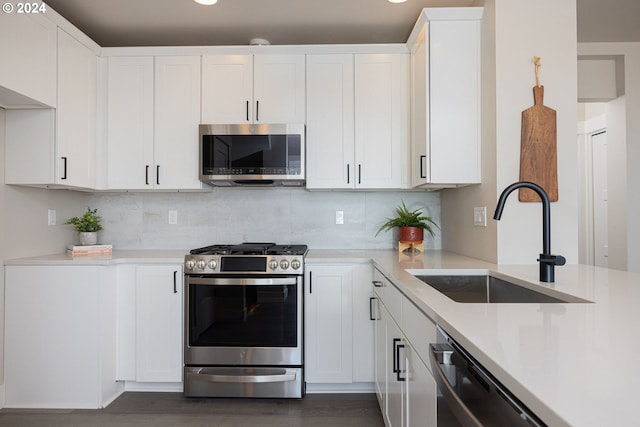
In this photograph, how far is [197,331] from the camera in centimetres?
245

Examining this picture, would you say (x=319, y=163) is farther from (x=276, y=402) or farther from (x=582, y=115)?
(x=582, y=115)

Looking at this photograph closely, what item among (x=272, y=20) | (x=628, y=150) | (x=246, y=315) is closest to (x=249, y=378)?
(x=246, y=315)

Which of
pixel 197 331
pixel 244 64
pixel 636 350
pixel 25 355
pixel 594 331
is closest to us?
pixel 636 350

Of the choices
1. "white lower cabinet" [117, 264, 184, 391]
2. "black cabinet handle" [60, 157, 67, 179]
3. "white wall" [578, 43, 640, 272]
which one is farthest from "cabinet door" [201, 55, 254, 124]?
"white wall" [578, 43, 640, 272]

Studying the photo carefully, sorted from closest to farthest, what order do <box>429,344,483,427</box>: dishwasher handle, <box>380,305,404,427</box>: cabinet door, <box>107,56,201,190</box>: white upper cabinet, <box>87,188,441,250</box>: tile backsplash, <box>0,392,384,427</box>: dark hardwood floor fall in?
<box>429,344,483,427</box>: dishwasher handle
<box>380,305,404,427</box>: cabinet door
<box>0,392,384,427</box>: dark hardwood floor
<box>107,56,201,190</box>: white upper cabinet
<box>87,188,441,250</box>: tile backsplash

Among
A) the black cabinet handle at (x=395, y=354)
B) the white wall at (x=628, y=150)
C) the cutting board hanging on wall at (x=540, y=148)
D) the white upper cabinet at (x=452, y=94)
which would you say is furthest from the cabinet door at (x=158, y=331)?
the white wall at (x=628, y=150)

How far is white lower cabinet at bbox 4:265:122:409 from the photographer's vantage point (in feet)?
7.55

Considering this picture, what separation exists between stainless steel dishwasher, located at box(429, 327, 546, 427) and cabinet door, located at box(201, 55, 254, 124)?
2.21 m

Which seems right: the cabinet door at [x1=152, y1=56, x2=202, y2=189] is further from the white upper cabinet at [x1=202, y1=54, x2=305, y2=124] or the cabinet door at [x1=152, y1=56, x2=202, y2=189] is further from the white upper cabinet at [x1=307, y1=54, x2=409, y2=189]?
the white upper cabinet at [x1=307, y1=54, x2=409, y2=189]

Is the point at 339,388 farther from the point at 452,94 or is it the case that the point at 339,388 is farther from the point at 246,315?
the point at 452,94

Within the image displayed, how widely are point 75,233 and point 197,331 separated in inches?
55.2

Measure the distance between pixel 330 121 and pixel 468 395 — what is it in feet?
7.29

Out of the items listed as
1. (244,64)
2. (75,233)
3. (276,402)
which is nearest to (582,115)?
(244,64)

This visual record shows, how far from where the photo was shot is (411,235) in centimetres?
253
